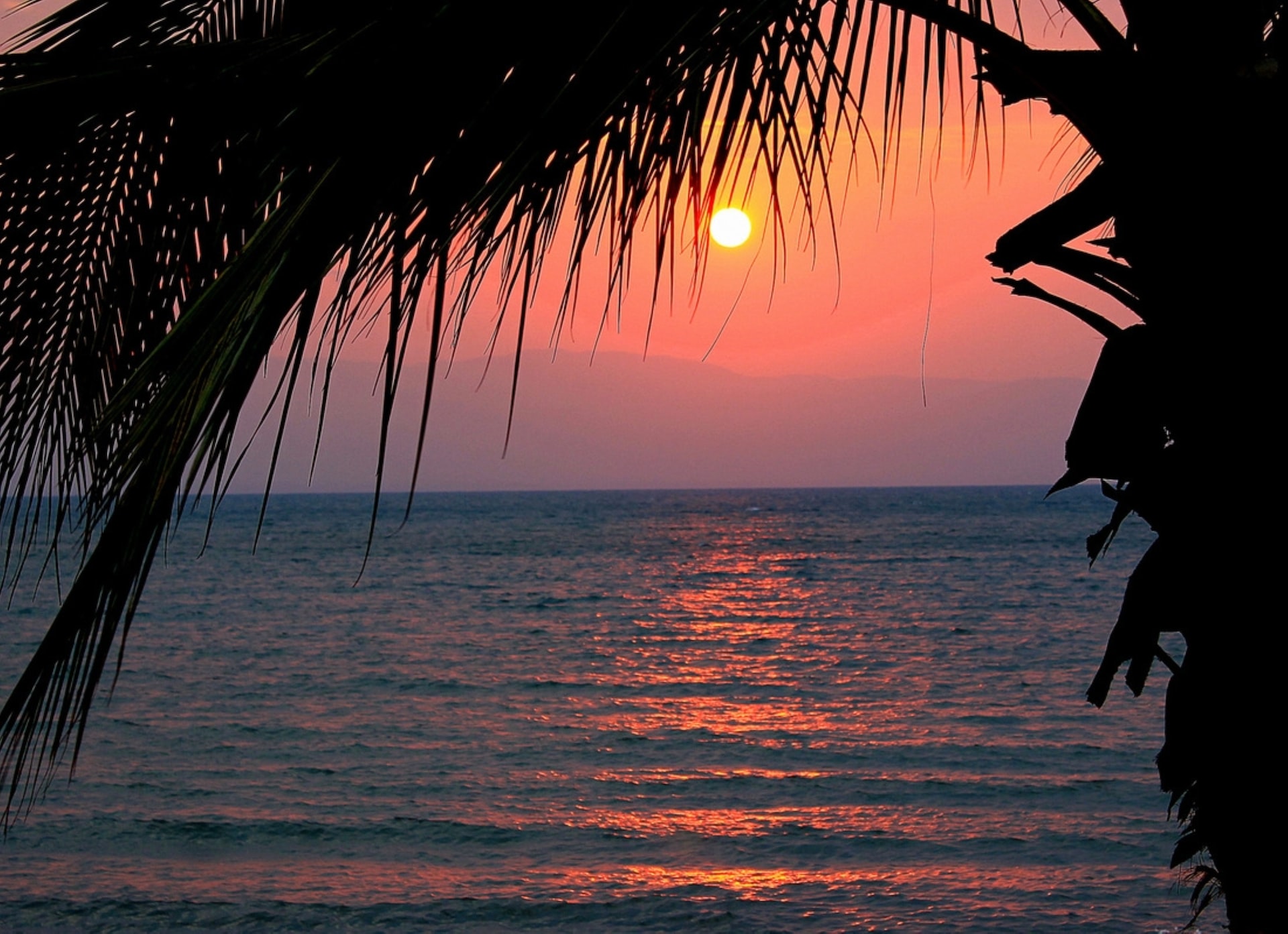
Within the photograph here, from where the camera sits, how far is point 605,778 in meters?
11.7

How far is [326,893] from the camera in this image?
8203mm

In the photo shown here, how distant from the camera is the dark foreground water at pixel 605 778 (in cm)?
809

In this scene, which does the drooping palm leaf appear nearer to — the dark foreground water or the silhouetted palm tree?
the silhouetted palm tree

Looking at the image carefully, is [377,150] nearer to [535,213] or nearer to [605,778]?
[535,213]

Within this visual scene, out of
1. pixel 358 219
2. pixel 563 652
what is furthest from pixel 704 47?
pixel 563 652

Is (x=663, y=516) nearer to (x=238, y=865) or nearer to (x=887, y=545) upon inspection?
(x=887, y=545)

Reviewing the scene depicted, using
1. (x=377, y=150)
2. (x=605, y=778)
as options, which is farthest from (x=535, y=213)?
(x=605, y=778)

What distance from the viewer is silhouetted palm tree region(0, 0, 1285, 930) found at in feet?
3.09

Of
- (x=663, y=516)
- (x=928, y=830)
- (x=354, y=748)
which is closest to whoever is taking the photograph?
(x=928, y=830)

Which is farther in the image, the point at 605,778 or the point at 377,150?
the point at 605,778

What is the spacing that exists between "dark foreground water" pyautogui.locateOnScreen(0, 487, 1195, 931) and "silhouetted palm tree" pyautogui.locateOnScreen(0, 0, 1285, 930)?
117 inches

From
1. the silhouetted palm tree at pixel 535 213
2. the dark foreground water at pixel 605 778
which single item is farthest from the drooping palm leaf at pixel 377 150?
the dark foreground water at pixel 605 778

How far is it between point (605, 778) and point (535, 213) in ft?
36.6

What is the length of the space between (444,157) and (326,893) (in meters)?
8.26
